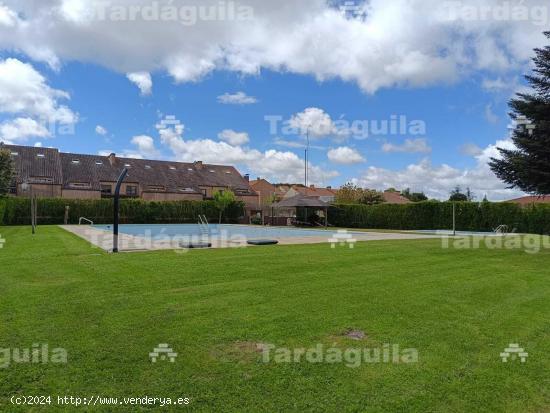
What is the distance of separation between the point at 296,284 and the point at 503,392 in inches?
166

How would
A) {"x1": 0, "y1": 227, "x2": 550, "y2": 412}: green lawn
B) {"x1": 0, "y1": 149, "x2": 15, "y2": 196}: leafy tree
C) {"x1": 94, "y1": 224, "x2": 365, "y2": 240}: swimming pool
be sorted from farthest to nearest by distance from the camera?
{"x1": 0, "y1": 149, "x2": 15, "y2": 196}: leafy tree
{"x1": 94, "y1": 224, "x2": 365, "y2": 240}: swimming pool
{"x1": 0, "y1": 227, "x2": 550, "y2": 412}: green lawn

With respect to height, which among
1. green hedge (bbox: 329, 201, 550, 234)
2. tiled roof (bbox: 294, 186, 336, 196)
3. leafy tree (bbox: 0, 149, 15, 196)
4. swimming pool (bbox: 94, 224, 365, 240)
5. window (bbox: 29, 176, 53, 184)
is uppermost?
tiled roof (bbox: 294, 186, 336, 196)

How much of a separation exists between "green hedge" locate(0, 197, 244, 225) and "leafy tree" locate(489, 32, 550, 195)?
29.4 metres

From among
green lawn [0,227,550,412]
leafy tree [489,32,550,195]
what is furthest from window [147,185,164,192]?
leafy tree [489,32,550,195]

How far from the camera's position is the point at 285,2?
41.1 ft

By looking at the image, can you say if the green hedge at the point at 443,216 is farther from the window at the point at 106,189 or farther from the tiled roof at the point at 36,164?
the tiled roof at the point at 36,164

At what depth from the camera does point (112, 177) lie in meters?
49.8

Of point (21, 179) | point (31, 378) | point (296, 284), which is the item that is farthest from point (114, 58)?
point (21, 179)

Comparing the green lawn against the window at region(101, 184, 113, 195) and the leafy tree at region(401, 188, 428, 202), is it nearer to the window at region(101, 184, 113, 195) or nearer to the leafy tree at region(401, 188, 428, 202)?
the window at region(101, 184, 113, 195)

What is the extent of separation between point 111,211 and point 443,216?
2787cm

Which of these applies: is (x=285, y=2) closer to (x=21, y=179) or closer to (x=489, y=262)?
(x=489, y=262)

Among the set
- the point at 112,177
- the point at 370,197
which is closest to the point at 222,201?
the point at 112,177

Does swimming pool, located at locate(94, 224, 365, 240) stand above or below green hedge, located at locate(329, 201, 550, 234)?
below

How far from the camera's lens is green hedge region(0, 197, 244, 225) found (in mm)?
32375
